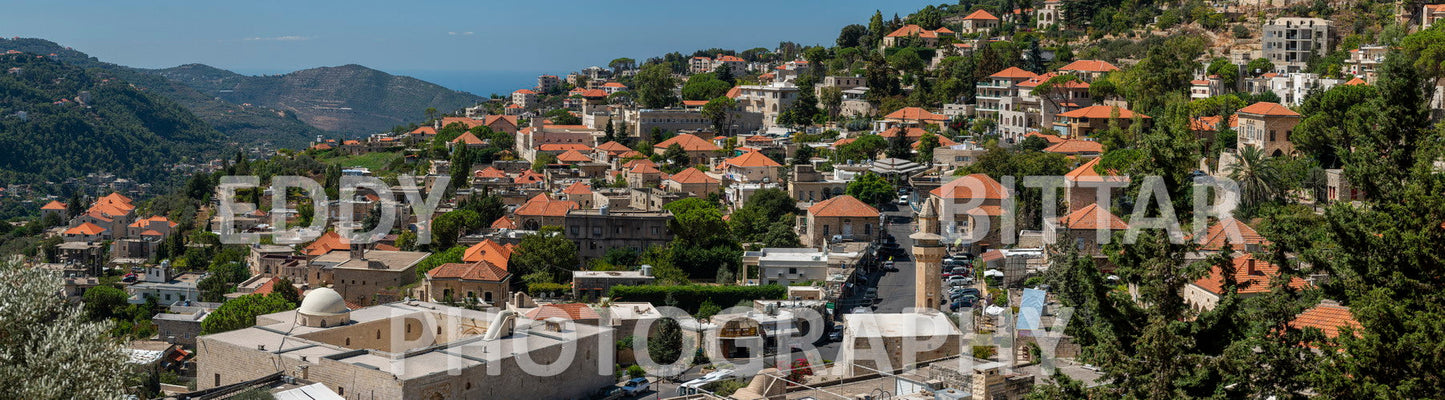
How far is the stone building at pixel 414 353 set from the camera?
20.1 m

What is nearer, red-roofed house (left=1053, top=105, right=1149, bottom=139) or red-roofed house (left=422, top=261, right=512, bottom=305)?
red-roofed house (left=422, top=261, right=512, bottom=305)

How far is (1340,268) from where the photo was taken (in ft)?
46.2

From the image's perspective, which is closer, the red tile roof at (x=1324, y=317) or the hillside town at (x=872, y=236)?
the hillside town at (x=872, y=236)

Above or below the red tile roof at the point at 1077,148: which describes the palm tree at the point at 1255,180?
below

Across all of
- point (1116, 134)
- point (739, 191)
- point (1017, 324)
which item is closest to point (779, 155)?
point (739, 191)

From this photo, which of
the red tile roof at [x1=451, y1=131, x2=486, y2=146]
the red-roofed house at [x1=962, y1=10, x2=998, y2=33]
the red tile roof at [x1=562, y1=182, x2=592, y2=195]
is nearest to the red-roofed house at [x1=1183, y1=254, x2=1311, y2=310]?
the red tile roof at [x1=562, y1=182, x2=592, y2=195]

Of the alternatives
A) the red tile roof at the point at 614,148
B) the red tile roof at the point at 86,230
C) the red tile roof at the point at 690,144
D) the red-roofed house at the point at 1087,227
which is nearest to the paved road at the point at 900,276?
the red-roofed house at the point at 1087,227

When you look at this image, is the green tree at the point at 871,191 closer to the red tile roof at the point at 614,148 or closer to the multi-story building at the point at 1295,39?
the red tile roof at the point at 614,148

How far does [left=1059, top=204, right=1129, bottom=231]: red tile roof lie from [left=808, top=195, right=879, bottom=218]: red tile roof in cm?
550

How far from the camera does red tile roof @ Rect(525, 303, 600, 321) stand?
88.6ft

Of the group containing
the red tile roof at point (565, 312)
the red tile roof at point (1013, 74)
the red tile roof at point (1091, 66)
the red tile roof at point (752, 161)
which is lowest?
the red tile roof at point (565, 312)

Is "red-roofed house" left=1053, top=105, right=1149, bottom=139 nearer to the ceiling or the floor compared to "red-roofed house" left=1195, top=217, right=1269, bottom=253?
nearer to the ceiling

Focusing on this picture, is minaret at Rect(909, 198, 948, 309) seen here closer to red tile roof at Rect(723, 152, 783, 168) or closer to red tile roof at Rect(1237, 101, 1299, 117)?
red tile roof at Rect(1237, 101, 1299, 117)

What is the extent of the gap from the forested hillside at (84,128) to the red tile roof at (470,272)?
75542 mm
